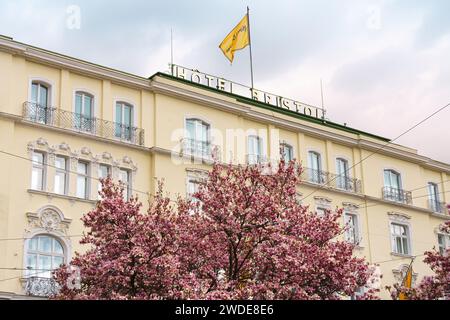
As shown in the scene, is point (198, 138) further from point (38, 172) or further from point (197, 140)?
point (38, 172)

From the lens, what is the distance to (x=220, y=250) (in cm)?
2408

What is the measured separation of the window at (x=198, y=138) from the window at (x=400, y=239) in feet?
45.5

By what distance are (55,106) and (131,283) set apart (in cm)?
1382

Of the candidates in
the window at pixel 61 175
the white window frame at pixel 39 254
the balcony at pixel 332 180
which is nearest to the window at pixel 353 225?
the balcony at pixel 332 180

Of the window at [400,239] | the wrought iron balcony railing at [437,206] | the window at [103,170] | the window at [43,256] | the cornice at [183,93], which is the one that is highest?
the cornice at [183,93]

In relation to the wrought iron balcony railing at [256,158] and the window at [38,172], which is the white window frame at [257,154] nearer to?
the wrought iron balcony railing at [256,158]

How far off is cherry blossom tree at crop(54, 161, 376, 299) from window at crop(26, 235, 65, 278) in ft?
22.2

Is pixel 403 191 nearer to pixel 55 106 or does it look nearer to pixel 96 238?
pixel 55 106

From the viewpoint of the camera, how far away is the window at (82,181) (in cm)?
3312

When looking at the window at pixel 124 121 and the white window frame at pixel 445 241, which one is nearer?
the window at pixel 124 121

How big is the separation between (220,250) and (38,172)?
1138 centimetres

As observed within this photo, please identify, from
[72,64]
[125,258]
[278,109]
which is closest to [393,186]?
[278,109]

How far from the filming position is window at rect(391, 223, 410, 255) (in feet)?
147

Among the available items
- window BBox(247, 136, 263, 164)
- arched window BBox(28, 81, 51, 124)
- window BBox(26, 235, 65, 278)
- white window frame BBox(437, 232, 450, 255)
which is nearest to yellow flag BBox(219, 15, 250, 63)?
window BBox(247, 136, 263, 164)
